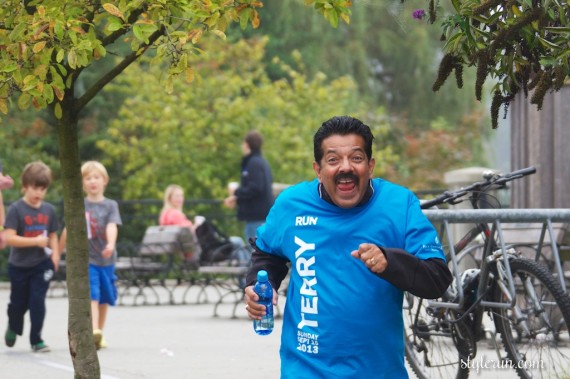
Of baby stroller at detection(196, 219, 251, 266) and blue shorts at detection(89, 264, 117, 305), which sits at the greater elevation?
baby stroller at detection(196, 219, 251, 266)

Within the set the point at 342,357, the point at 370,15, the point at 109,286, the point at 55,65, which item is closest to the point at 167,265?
the point at 109,286

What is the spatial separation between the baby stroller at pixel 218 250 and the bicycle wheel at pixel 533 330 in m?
9.06

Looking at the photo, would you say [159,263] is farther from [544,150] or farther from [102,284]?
[544,150]

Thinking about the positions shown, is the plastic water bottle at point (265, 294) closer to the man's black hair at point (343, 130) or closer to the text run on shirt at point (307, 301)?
the text run on shirt at point (307, 301)

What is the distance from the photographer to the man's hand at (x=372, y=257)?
15.6 ft

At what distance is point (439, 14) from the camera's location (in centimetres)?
634

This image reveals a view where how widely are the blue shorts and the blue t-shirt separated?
22.5ft

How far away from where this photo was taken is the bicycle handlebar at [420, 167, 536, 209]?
7.86m

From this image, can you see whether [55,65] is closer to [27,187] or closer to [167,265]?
[27,187]

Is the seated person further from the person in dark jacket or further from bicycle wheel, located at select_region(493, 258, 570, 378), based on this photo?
bicycle wheel, located at select_region(493, 258, 570, 378)

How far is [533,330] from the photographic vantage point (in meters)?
7.51

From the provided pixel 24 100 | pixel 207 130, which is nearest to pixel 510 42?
pixel 24 100

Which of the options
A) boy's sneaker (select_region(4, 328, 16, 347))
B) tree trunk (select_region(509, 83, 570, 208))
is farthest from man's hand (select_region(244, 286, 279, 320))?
tree trunk (select_region(509, 83, 570, 208))

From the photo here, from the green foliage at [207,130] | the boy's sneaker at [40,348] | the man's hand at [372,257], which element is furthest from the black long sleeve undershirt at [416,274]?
the green foliage at [207,130]
